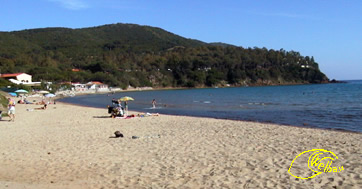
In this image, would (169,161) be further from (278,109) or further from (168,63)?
(168,63)

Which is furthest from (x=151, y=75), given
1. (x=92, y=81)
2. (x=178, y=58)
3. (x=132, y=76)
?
(x=92, y=81)

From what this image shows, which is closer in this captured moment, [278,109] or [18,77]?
[278,109]

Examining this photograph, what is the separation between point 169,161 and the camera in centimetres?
848

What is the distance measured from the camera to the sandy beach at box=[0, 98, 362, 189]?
6621 mm

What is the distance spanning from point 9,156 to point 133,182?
15.0ft

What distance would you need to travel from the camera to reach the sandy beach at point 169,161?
662 cm

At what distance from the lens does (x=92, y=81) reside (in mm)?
121125

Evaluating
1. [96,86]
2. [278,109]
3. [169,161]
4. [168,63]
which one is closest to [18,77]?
[96,86]

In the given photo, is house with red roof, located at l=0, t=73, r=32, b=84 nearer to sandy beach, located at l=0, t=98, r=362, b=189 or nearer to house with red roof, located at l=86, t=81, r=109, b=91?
house with red roof, located at l=86, t=81, r=109, b=91

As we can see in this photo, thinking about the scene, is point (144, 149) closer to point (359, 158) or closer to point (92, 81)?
point (359, 158)

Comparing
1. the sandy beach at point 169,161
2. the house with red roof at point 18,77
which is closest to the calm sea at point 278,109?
the sandy beach at point 169,161

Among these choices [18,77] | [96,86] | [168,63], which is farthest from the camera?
[168,63]

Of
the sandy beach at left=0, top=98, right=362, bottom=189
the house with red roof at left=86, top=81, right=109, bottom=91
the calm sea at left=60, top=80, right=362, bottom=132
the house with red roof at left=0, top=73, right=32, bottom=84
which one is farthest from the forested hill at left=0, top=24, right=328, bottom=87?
the sandy beach at left=0, top=98, right=362, bottom=189

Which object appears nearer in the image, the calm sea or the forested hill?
the calm sea
